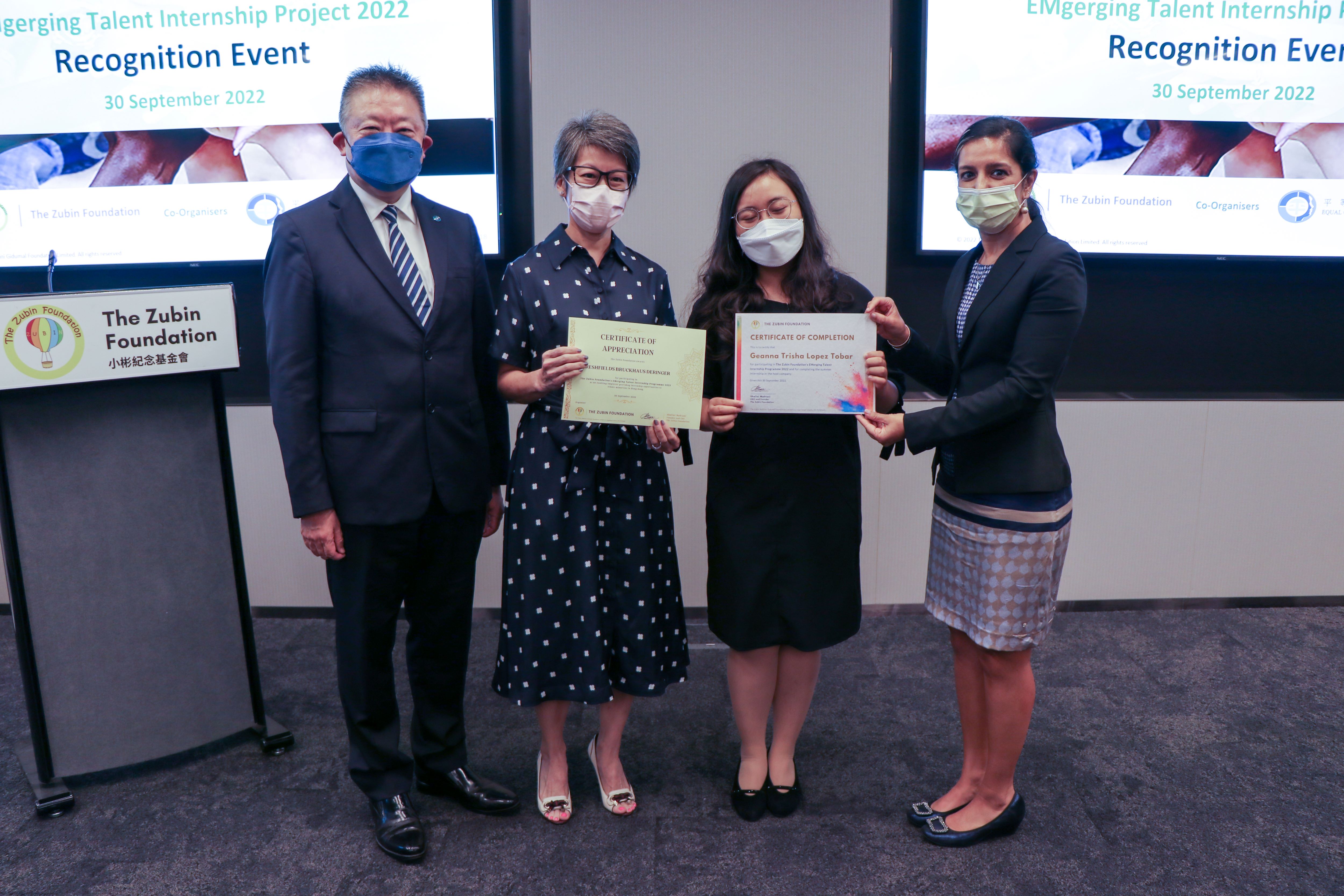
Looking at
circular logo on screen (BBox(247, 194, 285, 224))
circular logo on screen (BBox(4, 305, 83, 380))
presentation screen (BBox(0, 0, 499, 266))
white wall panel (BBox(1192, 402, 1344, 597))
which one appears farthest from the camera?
→ white wall panel (BBox(1192, 402, 1344, 597))

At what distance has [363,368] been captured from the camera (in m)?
1.76

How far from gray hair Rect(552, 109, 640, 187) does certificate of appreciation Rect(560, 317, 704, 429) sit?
34 cm

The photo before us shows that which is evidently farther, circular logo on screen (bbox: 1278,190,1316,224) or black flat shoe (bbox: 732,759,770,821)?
circular logo on screen (bbox: 1278,190,1316,224)

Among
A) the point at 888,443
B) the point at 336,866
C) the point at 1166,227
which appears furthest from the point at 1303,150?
the point at 336,866

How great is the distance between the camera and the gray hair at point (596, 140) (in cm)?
176

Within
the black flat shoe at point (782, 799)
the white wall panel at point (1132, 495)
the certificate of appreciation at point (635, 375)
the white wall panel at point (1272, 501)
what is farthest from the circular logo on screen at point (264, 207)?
the white wall panel at point (1272, 501)

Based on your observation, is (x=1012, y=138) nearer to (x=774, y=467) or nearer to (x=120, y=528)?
(x=774, y=467)

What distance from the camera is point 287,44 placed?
9.40 ft

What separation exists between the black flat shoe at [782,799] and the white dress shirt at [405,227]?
137 cm

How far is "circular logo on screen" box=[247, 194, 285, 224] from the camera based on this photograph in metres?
2.97

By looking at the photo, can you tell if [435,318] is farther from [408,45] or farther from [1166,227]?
[1166,227]

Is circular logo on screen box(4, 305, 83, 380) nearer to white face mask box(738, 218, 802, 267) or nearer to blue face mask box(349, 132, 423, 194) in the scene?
blue face mask box(349, 132, 423, 194)

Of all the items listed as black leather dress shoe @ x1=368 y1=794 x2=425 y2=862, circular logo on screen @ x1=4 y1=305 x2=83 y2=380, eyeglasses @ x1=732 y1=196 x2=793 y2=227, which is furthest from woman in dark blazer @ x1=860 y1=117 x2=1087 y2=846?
circular logo on screen @ x1=4 y1=305 x2=83 y2=380

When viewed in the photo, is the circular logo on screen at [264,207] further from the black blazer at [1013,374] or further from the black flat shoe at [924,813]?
the black flat shoe at [924,813]
